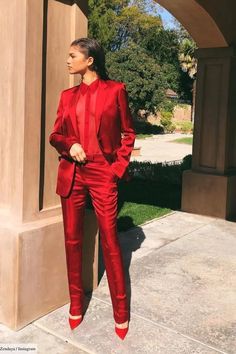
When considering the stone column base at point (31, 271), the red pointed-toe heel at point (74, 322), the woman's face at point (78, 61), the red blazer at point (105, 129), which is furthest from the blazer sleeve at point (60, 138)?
the red pointed-toe heel at point (74, 322)

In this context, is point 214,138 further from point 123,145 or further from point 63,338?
point 63,338

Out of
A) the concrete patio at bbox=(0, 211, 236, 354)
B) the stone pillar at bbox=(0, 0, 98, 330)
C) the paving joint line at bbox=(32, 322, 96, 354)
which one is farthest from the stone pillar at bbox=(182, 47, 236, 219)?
the paving joint line at bbox=(32, 322, 96, 354)

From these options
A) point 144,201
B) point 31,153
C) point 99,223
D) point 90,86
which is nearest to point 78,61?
point 90,86

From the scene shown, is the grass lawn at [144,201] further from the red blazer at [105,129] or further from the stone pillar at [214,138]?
the red blazer at [105,129]

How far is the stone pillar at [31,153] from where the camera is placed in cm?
344

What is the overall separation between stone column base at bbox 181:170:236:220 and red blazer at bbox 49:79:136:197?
4.26 metres

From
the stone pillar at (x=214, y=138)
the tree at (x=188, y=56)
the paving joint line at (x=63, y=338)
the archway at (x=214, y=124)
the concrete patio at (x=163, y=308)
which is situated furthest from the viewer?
the tree at (x=188, y=56)

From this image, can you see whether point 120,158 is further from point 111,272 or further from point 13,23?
point 13,23

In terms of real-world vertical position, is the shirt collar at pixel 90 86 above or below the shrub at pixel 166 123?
above

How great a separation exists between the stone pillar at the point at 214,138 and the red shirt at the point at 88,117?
4.44 meters

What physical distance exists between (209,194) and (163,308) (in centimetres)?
385

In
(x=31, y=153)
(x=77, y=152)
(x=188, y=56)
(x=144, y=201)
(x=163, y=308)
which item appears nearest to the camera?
(x=77, y=152)

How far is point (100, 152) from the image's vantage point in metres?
3.37

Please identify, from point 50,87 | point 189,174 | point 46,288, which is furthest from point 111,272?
point 189,174
